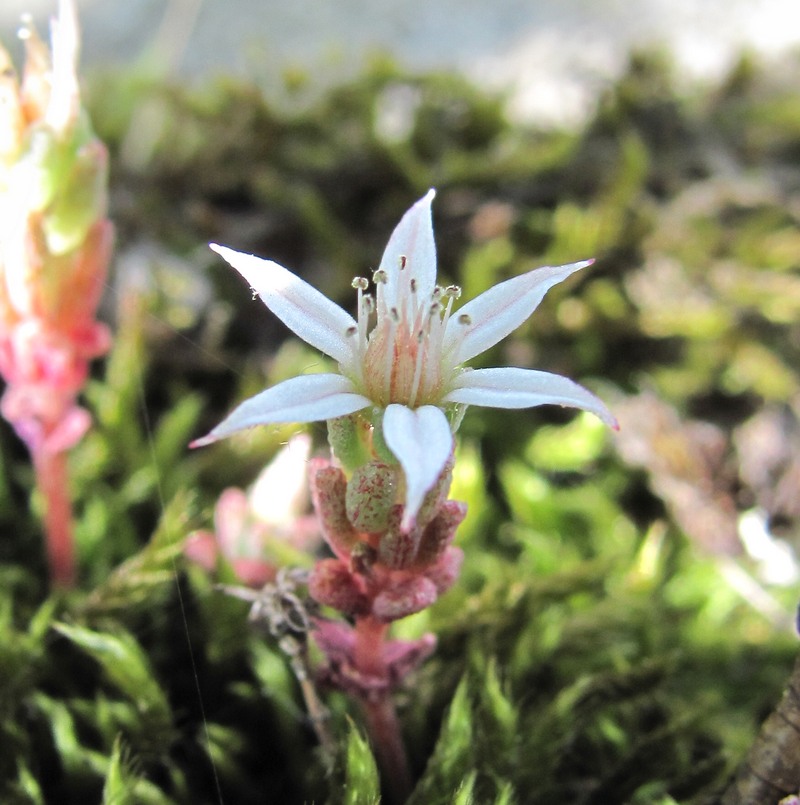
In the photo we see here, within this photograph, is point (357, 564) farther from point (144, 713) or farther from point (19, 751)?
point (19, 751)

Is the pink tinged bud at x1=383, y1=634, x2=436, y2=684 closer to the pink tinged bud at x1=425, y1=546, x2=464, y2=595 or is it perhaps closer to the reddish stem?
the pink tinged bud at x1=425, y1=546, x2=464, y2=595

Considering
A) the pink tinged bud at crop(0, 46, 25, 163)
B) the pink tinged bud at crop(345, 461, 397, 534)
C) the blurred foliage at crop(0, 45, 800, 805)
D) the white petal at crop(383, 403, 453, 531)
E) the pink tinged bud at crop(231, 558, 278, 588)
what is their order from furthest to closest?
1. the pink tinged bud at crop(231, 558, 278, 588)
2. the blurred foliage at crop(0, 45, 800, 805)
3. the pink tinged bud at crop(0, 46, 25, 163)
4. the pink tinged bud at crop(345, 461, 397, 534)
5. the white petal at crop(383, 403, 453, 531)

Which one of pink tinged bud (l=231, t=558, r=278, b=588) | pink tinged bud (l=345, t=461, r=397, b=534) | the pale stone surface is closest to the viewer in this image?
pink tinged bud (l=345, t=461, r=397, b=534)

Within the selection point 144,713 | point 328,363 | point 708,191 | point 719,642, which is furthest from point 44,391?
point 708,191

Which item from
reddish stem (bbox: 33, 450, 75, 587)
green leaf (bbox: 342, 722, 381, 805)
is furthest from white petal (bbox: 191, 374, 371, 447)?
reddish stem (bbox: 33, 450, 75, 587)

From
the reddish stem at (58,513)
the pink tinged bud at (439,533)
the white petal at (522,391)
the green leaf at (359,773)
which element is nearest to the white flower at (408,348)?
the white petal at (522,391)

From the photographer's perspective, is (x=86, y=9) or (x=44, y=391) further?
(x=86, y=9)

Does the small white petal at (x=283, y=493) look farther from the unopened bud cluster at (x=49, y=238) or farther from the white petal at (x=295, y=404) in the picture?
the white petal at (x=295, y=404)
